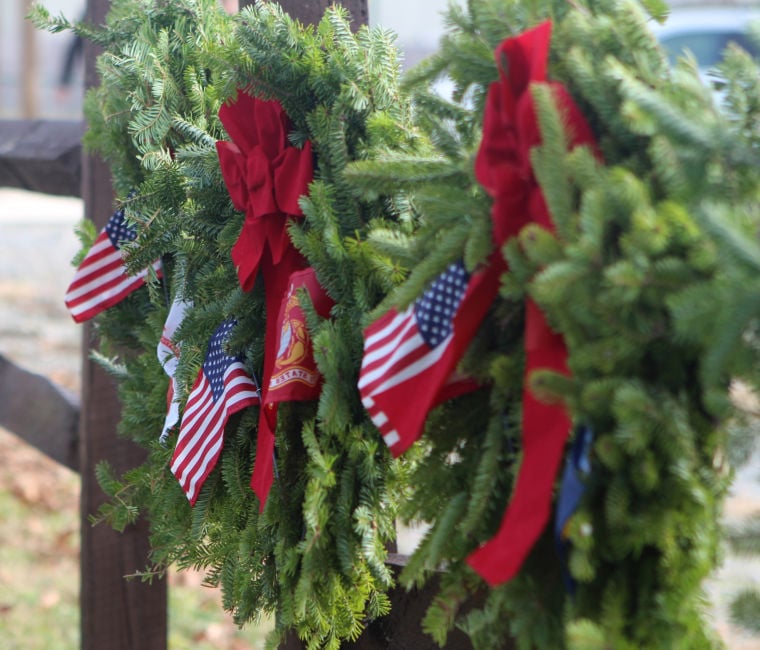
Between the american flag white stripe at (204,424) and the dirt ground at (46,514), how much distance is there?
0.67 metres

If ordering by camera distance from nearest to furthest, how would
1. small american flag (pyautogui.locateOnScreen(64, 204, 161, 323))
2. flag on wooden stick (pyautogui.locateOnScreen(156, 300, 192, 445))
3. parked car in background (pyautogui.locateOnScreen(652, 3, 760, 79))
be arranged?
1. flag on wooden stick (pyautogui.locateOnScreen(156, 300, 192, 445))
2. small american flag (pyautogui.locateOnScreen(64, 204, 161, 323))
3. parked car in background (pyautogui.locateOnScreen(652, 3, 760, 79))

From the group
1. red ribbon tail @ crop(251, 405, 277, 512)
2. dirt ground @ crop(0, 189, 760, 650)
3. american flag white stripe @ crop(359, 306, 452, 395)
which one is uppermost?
american flag white stripe @ crop(359, 306, 452, 395)

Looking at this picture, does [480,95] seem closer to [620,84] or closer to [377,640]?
[620,84]

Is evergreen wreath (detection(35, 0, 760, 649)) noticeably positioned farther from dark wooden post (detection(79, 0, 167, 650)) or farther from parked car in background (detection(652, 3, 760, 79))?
parked car in background (detection(652, 3, 760, 79))

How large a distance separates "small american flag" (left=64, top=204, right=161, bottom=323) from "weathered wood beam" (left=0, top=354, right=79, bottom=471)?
766 millimetres

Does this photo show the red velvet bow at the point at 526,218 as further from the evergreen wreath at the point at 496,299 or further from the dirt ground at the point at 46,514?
the dirt ground at the point at 46,514

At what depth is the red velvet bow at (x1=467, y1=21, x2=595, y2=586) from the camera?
856mm

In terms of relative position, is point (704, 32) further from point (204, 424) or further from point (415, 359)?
point (415, 359)

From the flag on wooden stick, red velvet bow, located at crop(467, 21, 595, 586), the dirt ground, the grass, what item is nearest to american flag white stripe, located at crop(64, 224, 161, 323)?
the flag on wooden stick

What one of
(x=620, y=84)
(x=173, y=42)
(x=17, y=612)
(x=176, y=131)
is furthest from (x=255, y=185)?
(x=17, y=612)

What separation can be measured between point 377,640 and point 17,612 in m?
2.46

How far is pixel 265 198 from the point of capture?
4.17 ft

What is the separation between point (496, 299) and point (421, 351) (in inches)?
3.8

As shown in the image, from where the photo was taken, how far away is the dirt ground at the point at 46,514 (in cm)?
333
